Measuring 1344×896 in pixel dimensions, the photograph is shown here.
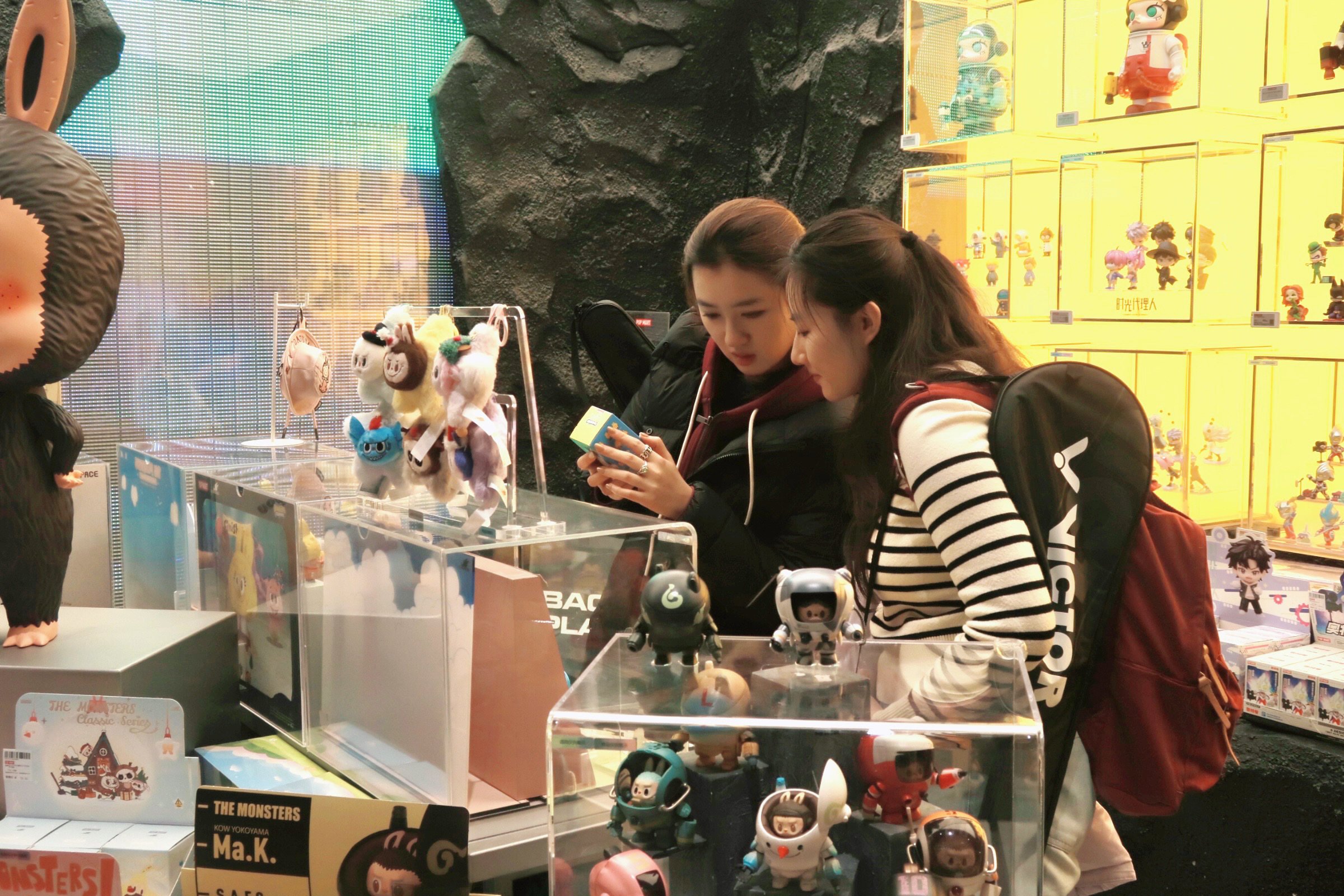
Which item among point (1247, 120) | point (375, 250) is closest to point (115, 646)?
point (1247, 120)

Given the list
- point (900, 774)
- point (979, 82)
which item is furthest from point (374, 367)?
point (979, 82)

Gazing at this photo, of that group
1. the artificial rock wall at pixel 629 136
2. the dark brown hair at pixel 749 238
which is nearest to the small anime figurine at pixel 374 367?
the dark brown hair at pixel 749 238

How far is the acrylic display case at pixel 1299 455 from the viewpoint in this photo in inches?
97.2

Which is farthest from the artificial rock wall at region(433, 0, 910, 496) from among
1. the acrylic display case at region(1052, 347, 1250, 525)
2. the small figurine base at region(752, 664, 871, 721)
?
the small figurine base at region(752, 664, 871, 721)

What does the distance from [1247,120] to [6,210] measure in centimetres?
258

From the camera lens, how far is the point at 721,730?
96 centimetres

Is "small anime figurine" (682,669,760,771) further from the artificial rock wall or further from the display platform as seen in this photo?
the artificial rock wall

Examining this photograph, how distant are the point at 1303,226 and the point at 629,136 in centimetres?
274

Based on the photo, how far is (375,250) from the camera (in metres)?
4.32

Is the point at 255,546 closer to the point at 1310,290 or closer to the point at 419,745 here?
the point at 419,745

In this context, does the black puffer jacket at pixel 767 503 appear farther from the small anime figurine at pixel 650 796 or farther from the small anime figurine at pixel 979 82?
the small anime figurine at pixel 979 82

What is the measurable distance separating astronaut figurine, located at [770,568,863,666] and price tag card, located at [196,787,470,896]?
0.36 m

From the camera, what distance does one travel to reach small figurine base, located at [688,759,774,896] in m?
0.97

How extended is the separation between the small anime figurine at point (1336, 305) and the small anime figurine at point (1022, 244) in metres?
0.85
